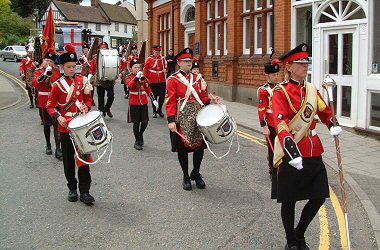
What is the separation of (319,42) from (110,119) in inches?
229

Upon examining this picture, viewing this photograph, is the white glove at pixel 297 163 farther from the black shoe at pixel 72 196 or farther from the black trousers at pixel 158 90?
the black trousers at pixel 158 90

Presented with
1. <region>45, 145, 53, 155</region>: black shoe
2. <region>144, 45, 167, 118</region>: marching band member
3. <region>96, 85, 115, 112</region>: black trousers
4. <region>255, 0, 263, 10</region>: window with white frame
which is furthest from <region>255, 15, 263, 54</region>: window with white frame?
<region>45, 145, 53, 155</region>: black shoe

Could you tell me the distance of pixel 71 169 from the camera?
609 centimetres

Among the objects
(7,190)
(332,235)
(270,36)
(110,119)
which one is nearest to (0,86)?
(110,119)

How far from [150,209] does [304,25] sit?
878cm

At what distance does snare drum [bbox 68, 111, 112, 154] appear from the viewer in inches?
215

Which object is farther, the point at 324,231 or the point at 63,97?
the point at 63,97

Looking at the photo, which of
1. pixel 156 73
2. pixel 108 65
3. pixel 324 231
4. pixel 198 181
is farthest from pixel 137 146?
pixel 324 231

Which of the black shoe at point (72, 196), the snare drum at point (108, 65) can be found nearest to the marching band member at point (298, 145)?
the black shoe at point (72, 196)

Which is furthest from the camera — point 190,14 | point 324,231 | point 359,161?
point 190,14

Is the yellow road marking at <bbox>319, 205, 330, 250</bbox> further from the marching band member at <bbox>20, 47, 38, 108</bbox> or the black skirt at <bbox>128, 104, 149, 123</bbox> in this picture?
the marching band member at <bbox>20, 47, 38, 108</bbox>

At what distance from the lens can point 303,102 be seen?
4266 millimetres

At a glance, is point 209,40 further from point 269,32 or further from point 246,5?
point 269,32

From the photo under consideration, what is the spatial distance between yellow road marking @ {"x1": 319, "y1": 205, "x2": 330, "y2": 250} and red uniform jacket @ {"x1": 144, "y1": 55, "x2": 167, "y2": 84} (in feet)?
27.6
